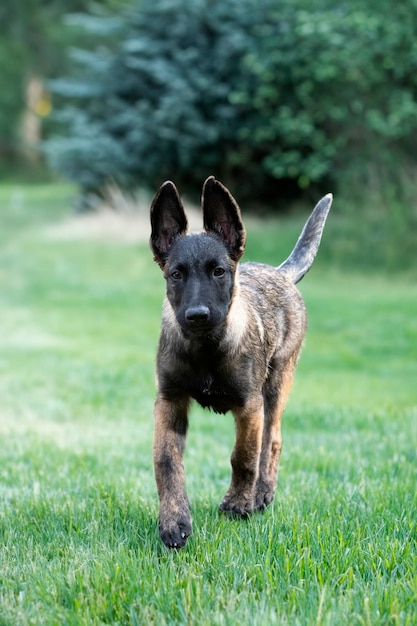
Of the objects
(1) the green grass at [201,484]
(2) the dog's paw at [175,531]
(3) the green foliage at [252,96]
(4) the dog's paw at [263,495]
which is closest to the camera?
(1) the green grass at [201,484]

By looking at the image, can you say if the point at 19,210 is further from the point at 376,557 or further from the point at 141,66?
the point at 376,557

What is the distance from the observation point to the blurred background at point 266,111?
18406mm

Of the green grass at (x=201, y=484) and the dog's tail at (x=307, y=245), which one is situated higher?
the dog's tail at (x=307, y=245)

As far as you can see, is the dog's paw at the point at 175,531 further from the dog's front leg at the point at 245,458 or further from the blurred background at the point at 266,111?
the blurred background at the point at 266,111

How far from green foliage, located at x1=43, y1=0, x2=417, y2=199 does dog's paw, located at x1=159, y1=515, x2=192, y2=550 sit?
46.9 ft

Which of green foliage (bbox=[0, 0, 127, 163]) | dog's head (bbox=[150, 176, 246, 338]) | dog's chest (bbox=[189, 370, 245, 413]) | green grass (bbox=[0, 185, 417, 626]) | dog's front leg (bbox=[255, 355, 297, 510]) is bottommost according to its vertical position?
green grass (bbox=[0, 185, 417, 626])

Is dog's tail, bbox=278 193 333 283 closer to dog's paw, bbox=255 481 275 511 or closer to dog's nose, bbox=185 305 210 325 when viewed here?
dog's paw, bbox=255 481 275 511

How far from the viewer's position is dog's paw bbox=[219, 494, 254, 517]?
493 centimetres

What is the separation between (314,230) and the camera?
6.27 m

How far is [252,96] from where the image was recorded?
69.4 ft

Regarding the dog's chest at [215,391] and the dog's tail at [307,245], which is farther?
the dog's tail at [307,245]

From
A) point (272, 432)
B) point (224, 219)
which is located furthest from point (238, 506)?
point (224, 219)

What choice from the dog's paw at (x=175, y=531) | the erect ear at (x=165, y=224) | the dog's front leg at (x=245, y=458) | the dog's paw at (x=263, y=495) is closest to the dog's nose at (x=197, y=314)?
the erect ear at (x=165, y=224)

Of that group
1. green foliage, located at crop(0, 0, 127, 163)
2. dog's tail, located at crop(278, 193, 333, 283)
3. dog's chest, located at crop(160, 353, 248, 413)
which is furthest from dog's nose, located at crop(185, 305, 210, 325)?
green foliage, located at crop(0, 0, 127, 163)
